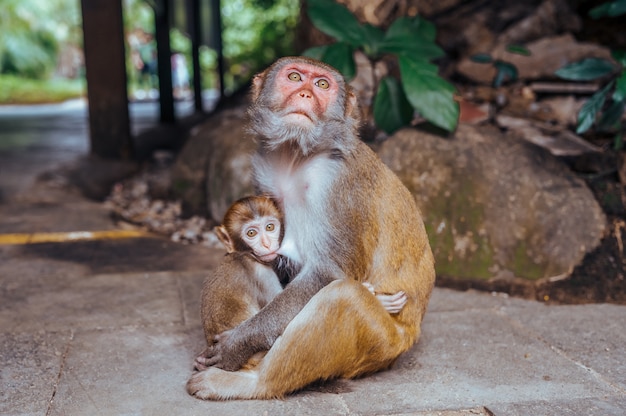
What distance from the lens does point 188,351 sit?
3.27m

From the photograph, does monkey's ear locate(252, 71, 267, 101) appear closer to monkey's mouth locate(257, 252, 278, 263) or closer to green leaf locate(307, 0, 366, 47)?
monkey's mouth locate(257, 252, 278, 263)

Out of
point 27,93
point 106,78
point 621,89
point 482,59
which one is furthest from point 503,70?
point 27,93

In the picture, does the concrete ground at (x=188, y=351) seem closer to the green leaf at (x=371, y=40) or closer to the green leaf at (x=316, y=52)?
the green leaf at (x=316, y=52)

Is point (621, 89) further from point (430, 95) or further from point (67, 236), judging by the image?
point (67, 236)

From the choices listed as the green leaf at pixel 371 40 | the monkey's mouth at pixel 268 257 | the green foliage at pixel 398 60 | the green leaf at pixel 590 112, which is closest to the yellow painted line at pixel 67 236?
the green foliage at pixel 398 60

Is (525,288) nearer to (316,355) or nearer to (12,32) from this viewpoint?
(316,355)

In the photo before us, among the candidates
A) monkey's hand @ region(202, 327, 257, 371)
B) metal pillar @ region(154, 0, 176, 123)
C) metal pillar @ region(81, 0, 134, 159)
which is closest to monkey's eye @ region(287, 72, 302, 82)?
monkey's hand @ region(202, 327, 257, 371)

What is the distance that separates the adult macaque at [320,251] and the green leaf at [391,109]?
2.03 metres

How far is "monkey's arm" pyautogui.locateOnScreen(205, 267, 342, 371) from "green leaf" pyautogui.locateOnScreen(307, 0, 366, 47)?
2.66 m

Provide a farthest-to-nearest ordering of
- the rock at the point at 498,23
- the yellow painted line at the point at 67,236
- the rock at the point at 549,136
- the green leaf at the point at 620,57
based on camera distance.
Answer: the rock at the point at 498,23
the yellow painted line at the point at 67,236
the rock at the point at 549,136
the green leaf at the point at 620,57

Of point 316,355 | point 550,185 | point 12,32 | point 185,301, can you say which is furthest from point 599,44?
point 12,32

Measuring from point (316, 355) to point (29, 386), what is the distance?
120 centimetres

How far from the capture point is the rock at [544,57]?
572 cm

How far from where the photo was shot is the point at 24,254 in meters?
4.79
